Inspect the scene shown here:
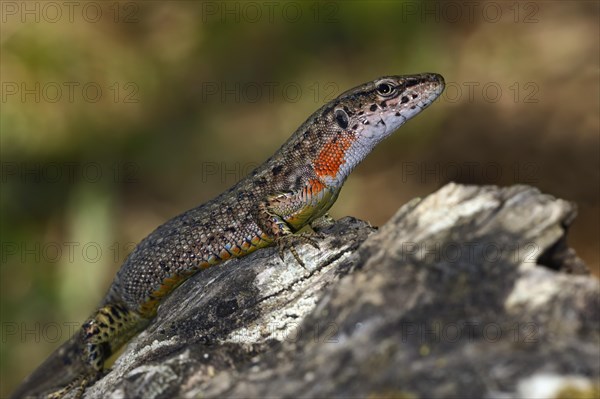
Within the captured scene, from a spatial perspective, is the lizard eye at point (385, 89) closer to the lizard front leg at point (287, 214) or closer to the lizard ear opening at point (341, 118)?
the lizard ear opening at point (341, 118)

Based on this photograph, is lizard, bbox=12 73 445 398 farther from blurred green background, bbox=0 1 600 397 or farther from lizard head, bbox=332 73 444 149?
blurred green background, bbox=0 1 600 397

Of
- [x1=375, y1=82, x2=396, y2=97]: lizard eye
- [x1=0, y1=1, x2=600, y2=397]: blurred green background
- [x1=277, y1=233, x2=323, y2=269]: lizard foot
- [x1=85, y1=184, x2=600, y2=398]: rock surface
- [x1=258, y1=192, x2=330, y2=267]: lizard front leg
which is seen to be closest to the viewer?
[x1=85, y1=184, x2=600, y2=398]: rock surface

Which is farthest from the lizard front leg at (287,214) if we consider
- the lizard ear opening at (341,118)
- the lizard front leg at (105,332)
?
the lizard front leg at (105,332)

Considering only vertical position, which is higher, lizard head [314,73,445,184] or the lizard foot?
lizard head [314,73,445,184]

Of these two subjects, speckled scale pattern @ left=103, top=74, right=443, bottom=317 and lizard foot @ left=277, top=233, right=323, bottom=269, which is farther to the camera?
speckled scale pattern @ left=103, top=74, right=443, bottom=317

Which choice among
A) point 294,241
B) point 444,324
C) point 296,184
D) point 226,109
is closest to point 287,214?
point 296,184

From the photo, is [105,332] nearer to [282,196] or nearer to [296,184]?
[282,196]

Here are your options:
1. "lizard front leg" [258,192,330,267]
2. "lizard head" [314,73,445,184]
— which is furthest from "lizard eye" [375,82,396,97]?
"lizard front leg" [258,192,330,267]
